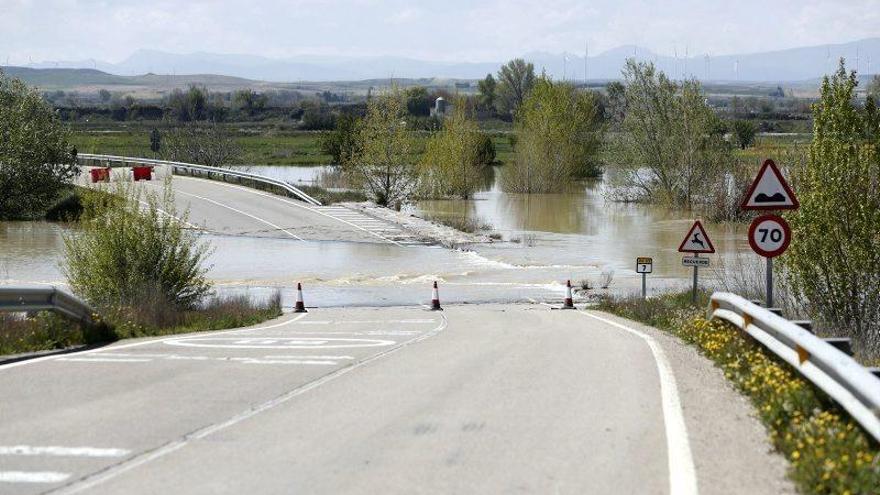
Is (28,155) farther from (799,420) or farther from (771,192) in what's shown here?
(799,420)

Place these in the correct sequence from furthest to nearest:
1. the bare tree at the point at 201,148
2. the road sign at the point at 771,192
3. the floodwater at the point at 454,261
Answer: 1. the bare tree at the point at 201,148
2. the floodwater at the point at 454,261
3. the road sign at the point at 771,192

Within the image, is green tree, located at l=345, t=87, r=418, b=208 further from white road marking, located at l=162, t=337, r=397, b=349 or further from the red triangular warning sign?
white road marking, located at l=162, t=337, r=397, b=349

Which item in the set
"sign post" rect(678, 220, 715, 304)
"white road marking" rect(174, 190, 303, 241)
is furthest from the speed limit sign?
"white road marking" rect(174, 190, 303, 241)

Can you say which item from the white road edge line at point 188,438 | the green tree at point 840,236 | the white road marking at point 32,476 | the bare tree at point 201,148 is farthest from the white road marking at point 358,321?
the bare tree at point 201,148

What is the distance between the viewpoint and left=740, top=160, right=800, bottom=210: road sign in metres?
14.4

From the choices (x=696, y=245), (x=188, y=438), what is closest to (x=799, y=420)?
(x=188, y=438)

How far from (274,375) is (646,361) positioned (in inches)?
178

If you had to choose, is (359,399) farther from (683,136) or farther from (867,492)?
(683,136)

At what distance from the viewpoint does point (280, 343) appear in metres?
16.3

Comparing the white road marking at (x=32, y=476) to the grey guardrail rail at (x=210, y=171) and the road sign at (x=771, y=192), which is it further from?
the grey guardrail rail at (x=210, y=171)

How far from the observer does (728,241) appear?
5578 cm

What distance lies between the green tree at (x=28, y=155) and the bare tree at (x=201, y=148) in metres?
26.5

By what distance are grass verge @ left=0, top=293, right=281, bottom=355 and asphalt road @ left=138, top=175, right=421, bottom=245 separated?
90.5ft

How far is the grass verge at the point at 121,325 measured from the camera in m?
14.8
